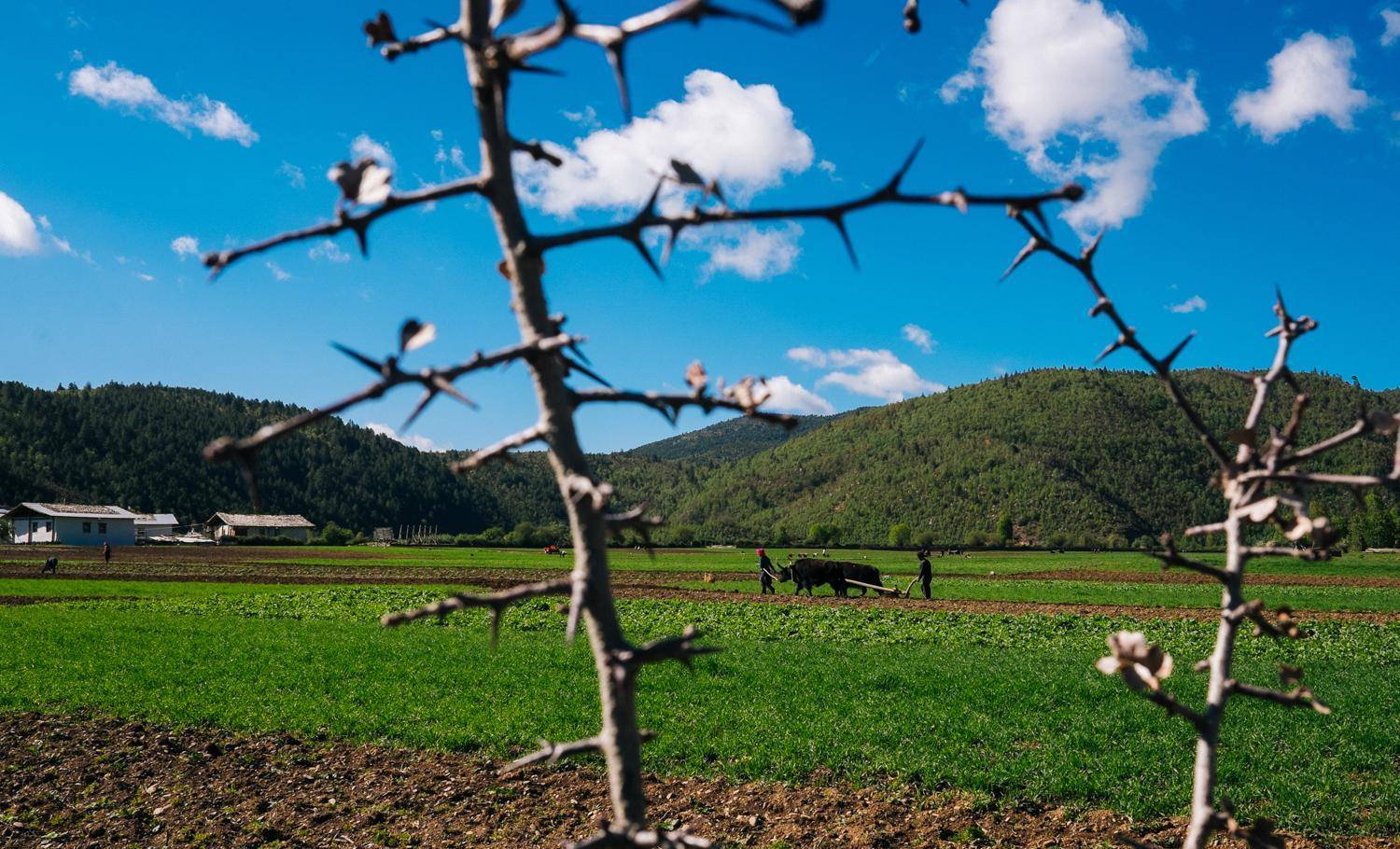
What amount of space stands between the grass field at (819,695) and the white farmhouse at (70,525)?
110819 mm

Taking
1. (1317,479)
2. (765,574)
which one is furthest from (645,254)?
(765,574)

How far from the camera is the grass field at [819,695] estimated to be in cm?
1145

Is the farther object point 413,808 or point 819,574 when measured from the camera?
point 819,574

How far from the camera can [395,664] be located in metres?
19.5

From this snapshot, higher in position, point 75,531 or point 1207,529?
point 1207,529

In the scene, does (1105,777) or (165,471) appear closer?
(1105,777)

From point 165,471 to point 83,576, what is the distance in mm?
168616

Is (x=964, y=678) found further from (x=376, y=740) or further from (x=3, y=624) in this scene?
(x=3, y=624)

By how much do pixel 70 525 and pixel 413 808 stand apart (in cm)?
14082

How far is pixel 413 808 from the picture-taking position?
10.3 metres

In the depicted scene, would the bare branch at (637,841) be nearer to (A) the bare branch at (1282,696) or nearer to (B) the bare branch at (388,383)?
(B) the bare branch at (388,383)

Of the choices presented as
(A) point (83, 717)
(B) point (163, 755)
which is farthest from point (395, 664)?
(B) point (163, 755)

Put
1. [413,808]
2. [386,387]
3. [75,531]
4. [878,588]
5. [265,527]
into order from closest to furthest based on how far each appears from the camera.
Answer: [386,387], [413,808], [878,588], [75,531], [265,527]

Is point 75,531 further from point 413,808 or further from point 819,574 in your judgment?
point 413,808
